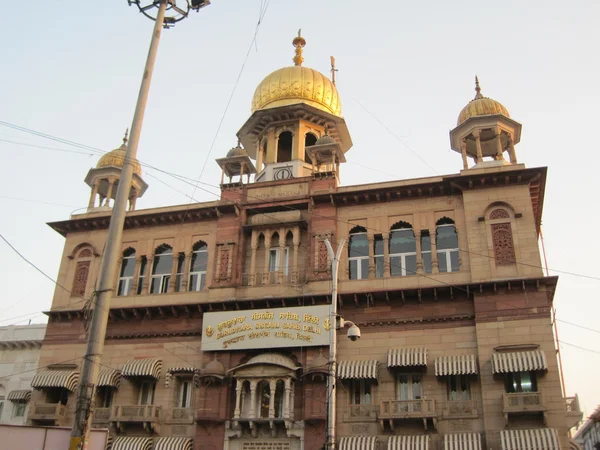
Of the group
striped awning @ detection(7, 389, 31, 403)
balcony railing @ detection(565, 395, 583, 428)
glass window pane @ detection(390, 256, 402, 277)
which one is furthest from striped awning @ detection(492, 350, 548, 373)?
striped awning @ detection(7, 389, 31, 403)

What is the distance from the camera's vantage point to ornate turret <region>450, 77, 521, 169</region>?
910 inches

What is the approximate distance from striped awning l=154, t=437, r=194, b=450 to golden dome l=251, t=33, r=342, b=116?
51.7ft

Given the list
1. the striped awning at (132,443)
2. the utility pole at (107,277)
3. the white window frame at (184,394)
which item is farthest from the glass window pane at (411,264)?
the utility pole at (107,277)

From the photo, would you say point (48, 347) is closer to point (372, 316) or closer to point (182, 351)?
point (182, 351)

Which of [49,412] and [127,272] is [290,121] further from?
[49,412]

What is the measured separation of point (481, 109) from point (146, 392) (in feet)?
55.7

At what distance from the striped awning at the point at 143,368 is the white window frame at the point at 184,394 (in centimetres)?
96

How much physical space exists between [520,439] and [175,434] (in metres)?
11.6

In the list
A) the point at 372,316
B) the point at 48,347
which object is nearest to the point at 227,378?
the point at 372,316

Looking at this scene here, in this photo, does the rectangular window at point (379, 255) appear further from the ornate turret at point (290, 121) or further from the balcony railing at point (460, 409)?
the ornate turret at point (290, 121)

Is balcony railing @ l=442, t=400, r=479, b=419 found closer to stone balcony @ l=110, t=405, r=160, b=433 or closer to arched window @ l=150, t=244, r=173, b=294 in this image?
stone balcony @ l=110, t=405, r=160, b=433

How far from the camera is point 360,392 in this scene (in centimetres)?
2062

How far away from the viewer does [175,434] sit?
21.4 metres

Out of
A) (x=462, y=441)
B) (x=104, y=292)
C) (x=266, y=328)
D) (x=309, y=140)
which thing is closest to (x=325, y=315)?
(x=266, y=328)
